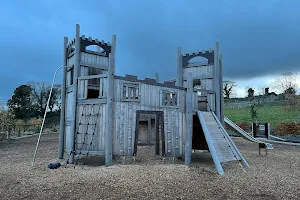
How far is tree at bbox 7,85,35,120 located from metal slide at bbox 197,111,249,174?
140ft

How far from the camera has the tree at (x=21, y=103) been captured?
45219mm

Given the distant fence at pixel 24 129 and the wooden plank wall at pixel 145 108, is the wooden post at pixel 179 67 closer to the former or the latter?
the wooden plank wall at pixel 145 108

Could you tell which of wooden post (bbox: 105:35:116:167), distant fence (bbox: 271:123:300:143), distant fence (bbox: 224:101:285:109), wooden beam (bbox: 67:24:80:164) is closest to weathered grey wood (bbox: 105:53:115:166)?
wooden post (bbox: 105:35:116:167)

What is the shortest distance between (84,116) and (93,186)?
14.4ft

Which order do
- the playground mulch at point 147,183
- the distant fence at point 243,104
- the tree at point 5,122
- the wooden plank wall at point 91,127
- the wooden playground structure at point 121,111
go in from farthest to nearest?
the distant fence at point 243,104 < the tree at point 5,122 < the wooden plank wall at point 91,127 < the wooden playground structure at point 121,111 < the playground mulch at point 147,183

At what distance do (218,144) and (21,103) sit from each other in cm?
4471

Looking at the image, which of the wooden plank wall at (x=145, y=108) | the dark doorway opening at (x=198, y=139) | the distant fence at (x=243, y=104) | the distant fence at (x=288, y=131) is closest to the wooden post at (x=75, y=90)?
the wooden plank wall at (x=145, y=108)

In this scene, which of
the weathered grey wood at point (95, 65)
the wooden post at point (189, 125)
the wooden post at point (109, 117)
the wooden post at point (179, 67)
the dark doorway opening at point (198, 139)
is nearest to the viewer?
the wooden post at point (109, 117)

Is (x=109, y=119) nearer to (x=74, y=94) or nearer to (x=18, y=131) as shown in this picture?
(x=74, y=94)

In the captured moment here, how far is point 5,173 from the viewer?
9516 mm

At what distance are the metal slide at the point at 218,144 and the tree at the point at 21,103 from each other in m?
42.7

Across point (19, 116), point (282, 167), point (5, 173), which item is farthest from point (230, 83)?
point (5, 173)

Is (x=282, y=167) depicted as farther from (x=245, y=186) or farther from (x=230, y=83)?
(x=230, y=83)

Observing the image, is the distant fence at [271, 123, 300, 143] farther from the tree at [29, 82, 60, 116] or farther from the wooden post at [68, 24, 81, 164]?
the tree at [29, 82, 60, 116]
